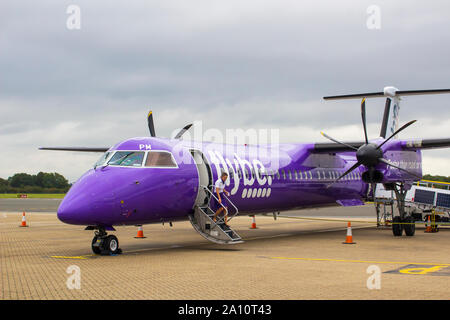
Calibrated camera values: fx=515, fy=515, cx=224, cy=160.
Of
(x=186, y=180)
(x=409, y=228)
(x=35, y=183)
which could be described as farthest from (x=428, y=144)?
(x=35, y=183)

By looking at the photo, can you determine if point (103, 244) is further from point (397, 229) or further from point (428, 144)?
point (428, 144)

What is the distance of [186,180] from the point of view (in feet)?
46.0

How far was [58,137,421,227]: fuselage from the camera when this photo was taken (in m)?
12.0

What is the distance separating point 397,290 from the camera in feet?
26.3

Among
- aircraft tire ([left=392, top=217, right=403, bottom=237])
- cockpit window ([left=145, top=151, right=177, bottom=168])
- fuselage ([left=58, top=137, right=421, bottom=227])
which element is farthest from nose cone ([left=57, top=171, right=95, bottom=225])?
aircraft tire ([left=392, top=217, right=403, bottom=237])

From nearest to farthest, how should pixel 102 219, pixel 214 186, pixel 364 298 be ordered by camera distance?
pixel 364 298
pixel 102 219
pixel 214 186

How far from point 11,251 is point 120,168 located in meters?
4.08

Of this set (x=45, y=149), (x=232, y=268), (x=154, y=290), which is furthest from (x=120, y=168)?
(x=45, y=149)

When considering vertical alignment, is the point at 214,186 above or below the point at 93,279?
above

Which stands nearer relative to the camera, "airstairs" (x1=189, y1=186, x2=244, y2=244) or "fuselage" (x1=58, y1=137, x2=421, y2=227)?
"fuselage" (x1=58, y1=137, x2=421, y2=227)

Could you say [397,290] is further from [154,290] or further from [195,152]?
[195,152]

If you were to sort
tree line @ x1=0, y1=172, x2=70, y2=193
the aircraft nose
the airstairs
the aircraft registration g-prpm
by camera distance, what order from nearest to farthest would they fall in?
1. the aircraft nose
2. the aircraft registration g-prpm
3. the airstairs
4. tree line @ x1=0, y1=172, x2=70, y2=193

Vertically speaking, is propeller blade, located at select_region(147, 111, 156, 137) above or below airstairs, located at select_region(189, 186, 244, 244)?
above

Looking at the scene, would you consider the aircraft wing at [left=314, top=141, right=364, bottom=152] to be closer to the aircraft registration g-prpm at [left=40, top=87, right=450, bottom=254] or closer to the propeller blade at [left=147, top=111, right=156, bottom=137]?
the aircraft registration g-prpm at [left=40, top=87, right=450, bottom=254]
